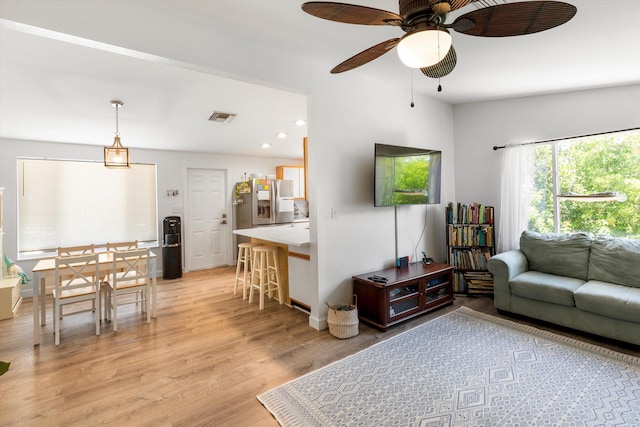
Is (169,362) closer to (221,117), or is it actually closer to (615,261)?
(221,117)

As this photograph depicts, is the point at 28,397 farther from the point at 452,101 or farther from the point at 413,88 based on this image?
the point at 452,101

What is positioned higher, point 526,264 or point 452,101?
point 452,101

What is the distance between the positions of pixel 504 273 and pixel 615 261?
38.4 inches

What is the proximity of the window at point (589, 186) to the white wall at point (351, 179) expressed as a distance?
155 cm

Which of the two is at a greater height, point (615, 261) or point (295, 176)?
point (295, 176)

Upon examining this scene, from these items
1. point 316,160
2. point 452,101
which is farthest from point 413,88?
point 316,160

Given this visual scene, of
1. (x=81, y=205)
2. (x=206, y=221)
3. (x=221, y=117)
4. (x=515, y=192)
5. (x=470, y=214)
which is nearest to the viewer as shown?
(x=515, y=192)

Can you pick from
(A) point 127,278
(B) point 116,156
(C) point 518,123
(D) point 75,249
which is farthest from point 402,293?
(D) point 75,249

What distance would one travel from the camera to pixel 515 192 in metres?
3.86

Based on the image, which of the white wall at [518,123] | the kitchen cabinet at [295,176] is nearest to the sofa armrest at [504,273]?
the white wall at [518,123]

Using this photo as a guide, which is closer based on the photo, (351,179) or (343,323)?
(343,323)

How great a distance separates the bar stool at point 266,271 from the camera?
3.73 m

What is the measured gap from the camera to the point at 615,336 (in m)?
2.57

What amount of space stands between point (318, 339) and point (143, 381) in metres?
1.43
